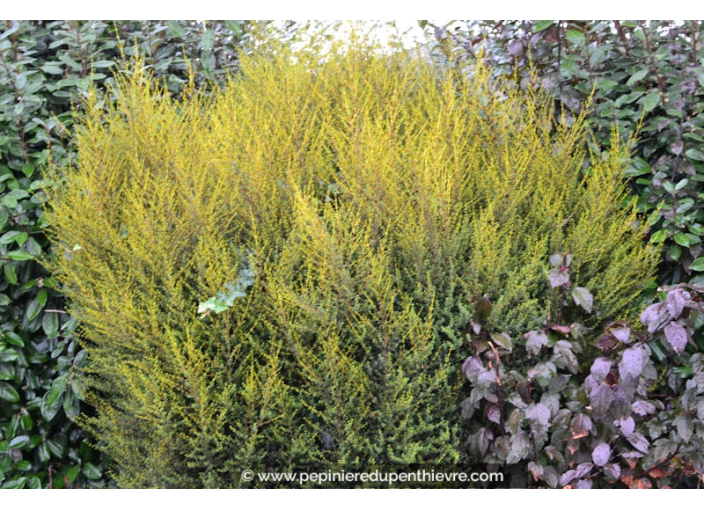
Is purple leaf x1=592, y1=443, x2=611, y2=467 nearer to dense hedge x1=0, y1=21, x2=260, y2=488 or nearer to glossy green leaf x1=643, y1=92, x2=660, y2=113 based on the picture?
glossy green leaf x1=643, y1=92, x2=660, y2=113

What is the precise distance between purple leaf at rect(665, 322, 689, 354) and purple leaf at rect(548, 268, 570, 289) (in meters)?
0.38

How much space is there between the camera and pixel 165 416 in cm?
238

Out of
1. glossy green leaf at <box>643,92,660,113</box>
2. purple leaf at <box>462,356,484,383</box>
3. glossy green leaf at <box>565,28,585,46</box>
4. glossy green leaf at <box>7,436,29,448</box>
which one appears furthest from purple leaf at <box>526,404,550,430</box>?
glossy green leaf at <box>7,436,29,448</box>

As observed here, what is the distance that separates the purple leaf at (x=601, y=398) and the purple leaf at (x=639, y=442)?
0.24m

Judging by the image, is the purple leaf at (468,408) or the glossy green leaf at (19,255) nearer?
the purple leaf at (468,408)

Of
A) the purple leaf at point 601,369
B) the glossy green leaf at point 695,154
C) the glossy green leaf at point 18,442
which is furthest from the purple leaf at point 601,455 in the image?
the glossy green leaf at point 18,442

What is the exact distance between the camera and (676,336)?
7.59ft

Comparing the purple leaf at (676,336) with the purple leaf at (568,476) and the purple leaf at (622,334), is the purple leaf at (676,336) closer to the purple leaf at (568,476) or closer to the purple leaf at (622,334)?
the purple leaf at (622,334)

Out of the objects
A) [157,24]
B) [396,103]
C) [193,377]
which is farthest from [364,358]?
[157,24]

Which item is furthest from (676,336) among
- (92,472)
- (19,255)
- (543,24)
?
(19,255)

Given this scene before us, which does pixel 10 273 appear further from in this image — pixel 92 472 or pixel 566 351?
pixel 566 351

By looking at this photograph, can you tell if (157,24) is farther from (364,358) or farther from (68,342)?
(364,358)

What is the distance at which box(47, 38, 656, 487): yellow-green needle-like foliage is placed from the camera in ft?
7.80

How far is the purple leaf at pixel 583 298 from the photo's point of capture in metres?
2.46
